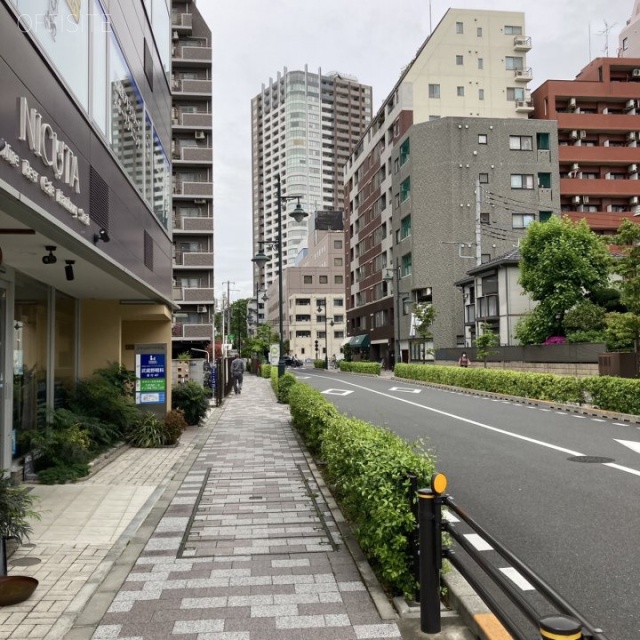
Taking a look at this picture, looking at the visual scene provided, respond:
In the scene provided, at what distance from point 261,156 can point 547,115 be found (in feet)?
417

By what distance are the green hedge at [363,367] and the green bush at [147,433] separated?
1493 inches

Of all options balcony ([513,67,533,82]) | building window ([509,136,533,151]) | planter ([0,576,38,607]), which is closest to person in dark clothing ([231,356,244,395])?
planter ([0,576,38,607])

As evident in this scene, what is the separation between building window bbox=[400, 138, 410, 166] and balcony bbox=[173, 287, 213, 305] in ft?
77.1

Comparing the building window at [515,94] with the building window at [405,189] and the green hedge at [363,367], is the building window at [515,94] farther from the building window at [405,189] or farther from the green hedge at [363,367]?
the green hedge at [363,367]

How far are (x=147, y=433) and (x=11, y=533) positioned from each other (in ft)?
25.1

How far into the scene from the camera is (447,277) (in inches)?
2140

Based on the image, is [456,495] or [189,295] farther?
[189,295]

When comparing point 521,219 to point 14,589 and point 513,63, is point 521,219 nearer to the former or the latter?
point 513,63

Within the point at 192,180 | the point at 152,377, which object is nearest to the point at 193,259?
the point at 192,180

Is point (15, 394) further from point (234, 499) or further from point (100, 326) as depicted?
point (100, 326)

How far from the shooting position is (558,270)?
34.4 meters

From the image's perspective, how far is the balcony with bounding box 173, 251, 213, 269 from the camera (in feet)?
154

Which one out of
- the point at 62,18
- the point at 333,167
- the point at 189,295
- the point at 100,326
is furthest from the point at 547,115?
the point at 333,167

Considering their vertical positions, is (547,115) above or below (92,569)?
above
